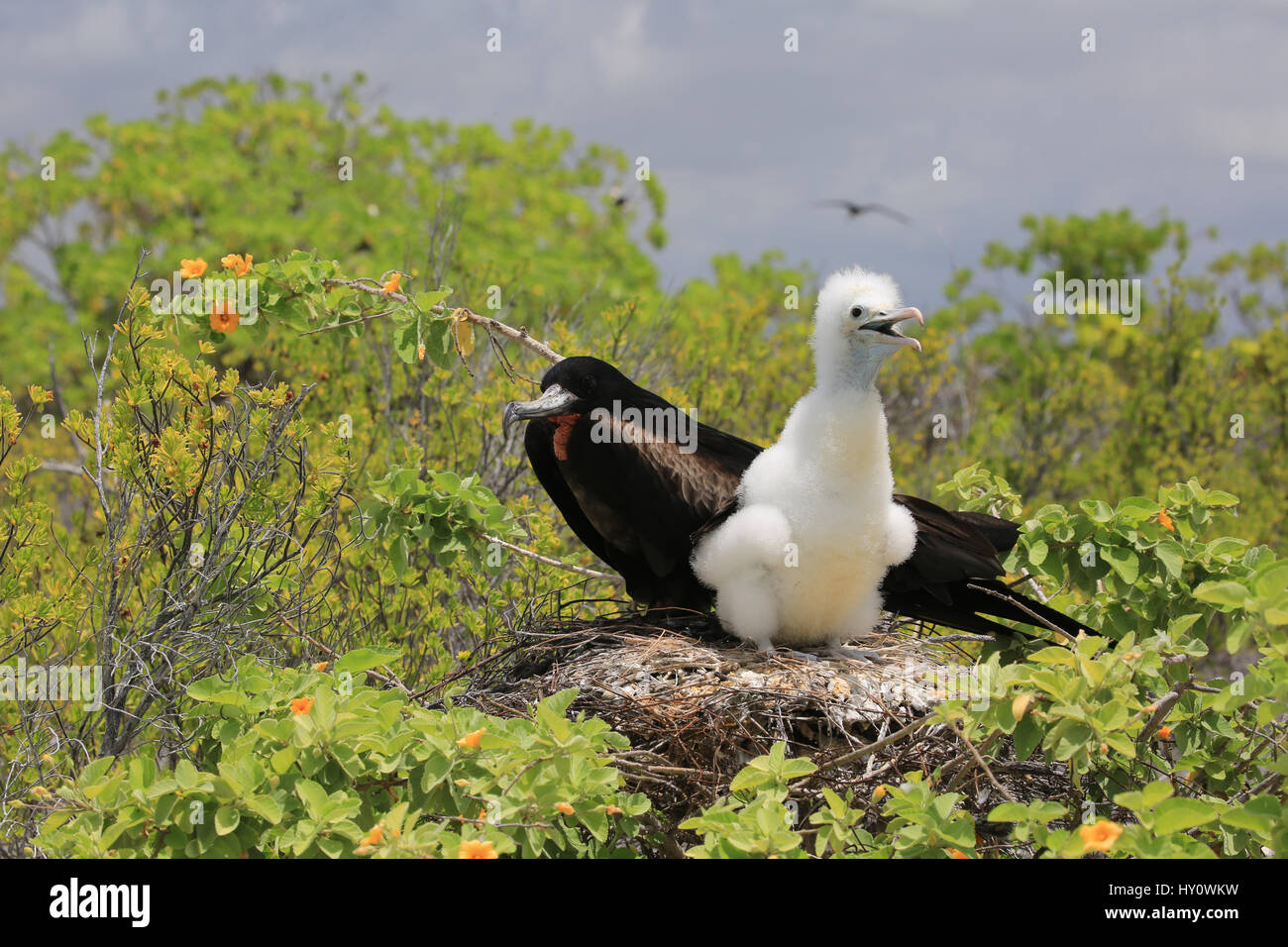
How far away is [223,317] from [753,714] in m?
2.17

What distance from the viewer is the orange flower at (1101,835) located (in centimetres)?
235

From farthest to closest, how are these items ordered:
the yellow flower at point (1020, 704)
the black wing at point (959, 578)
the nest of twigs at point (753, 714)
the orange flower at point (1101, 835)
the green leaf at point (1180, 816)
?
the black wing at point (959, 578) → the nest of twigs at point (753, 714) → the yellow flower at point (1020, 704) → the green leaf at point (1180, 816) → the orange flower at point (1101, 835)

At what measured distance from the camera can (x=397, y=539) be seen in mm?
3996

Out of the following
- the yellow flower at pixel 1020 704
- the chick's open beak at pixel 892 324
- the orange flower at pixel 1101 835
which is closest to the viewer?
the orange flower at pixel 1101 835

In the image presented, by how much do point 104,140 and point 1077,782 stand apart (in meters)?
21.9

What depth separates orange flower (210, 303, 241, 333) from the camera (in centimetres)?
402

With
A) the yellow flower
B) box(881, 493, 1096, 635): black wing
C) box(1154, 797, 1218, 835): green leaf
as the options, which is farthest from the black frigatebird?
box(1154, 797, 1218, 835): green leaf

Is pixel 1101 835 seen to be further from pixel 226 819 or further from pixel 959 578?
pixel 226 819

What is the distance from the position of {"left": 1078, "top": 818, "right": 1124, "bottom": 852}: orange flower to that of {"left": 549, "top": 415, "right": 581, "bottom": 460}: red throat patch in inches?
87.9

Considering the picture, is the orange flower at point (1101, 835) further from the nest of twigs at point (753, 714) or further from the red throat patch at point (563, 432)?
the red throat patch at point (563, 432)

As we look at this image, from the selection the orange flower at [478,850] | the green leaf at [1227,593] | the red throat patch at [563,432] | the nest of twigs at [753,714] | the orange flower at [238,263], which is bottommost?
the nest of twigs at [753,714]

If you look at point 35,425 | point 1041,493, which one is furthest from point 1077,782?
point 35,425

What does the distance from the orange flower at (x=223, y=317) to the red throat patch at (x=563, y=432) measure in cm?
111

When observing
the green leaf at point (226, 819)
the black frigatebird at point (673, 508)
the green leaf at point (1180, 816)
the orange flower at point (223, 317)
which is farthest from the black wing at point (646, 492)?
the green leaf at point (1180, 816)
